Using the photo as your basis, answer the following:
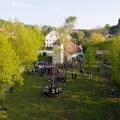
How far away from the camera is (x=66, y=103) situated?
97.3 ft

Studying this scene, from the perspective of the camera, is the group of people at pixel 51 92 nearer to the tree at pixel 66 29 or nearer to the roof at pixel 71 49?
the tree at pixel 66 29

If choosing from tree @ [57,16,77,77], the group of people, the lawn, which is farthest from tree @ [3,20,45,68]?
the group of people

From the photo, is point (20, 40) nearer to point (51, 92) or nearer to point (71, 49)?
point (51, 92)

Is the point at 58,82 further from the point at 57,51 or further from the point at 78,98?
the point at 78,98

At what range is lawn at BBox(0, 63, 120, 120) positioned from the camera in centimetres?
2577

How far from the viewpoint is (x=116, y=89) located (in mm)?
35781

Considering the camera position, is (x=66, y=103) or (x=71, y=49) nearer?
(x=66, y=103)

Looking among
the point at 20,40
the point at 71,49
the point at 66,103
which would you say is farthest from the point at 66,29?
the point at 71,49

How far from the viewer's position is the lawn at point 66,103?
25.8 meters

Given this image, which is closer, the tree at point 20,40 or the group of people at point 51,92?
the group of people at point 51,92

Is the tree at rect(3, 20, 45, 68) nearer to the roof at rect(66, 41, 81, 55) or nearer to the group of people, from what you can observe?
the group of people

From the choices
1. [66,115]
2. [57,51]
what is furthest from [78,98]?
[57,51]

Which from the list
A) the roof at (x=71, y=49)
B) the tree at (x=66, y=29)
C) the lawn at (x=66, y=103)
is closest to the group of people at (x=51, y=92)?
the lawn at (x=66, y=103)

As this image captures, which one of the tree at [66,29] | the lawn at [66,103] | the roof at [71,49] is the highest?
the tree at [66,29]
